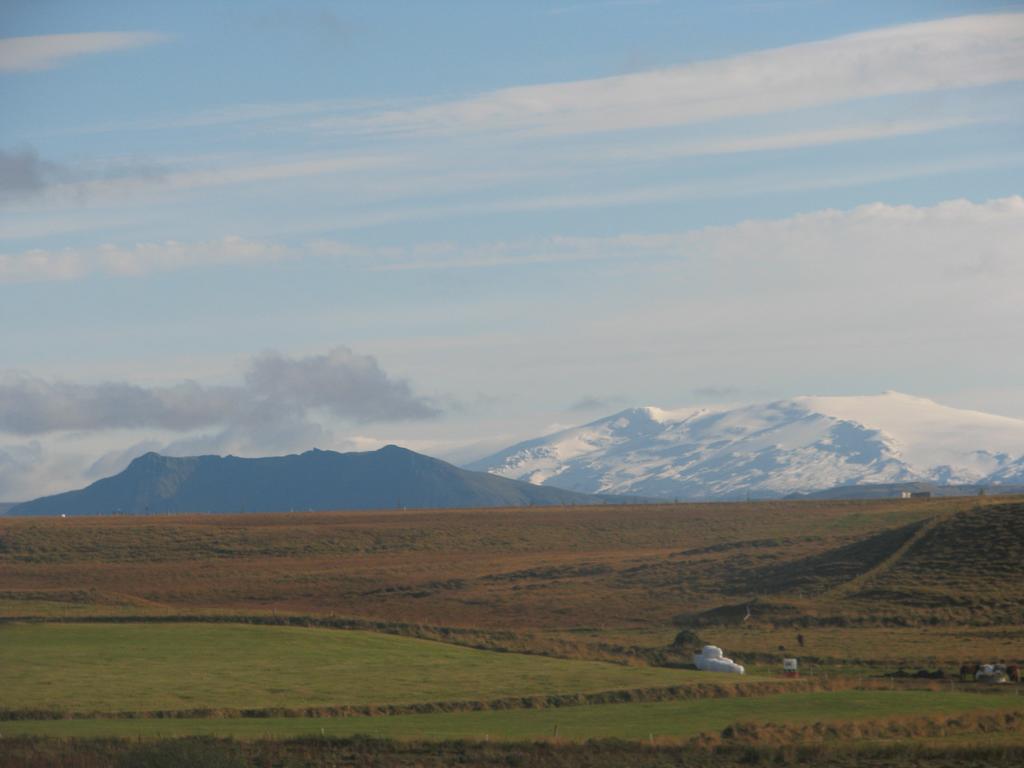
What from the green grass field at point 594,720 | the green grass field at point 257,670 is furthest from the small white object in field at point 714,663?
the green grass field at point 594,720

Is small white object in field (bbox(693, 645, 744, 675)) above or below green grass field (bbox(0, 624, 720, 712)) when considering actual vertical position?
below

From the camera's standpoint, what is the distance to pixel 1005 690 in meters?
49.3

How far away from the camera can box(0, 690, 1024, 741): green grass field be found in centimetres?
4012

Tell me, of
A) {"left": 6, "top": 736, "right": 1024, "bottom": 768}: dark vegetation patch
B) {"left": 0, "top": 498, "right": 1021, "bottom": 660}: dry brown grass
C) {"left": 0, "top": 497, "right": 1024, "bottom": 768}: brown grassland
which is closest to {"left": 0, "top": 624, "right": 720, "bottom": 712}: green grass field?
{"left": 0, "top": 497, "right": 1024, "bottom": 768}: brown grassland

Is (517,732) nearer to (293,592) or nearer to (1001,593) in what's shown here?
(1001,593)

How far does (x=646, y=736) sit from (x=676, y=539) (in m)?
96.0

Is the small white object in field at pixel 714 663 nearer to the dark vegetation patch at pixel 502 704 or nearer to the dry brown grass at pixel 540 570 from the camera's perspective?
the dark vegetation patch at pixel 502 704

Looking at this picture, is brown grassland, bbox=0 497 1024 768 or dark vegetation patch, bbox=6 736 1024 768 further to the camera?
brown grassland, bbox=0 497 1024 768

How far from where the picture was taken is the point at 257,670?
53.0 metres

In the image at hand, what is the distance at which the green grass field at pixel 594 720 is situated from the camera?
40.1m

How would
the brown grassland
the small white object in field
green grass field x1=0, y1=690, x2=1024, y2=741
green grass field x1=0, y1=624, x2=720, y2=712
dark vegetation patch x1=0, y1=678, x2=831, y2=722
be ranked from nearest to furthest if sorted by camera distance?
the brown grassland
green grass field x1=0, y1=690, x2=1024, y2=741
dark vegetation patch x1=0, y1=678, x2=831, y2=722
green grass field x1=0, y1=624, x2=720, y2=712
the small white object in field

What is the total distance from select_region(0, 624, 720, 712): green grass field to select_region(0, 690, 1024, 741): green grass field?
2.94 metres

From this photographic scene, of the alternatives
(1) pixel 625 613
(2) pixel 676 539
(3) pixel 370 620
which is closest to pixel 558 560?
(2) pixel 676 539

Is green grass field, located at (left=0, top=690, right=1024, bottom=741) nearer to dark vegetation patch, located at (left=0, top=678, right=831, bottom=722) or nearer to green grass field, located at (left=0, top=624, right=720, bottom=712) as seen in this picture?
dark vegetation patch, located at (left=0, top=678, right=831, bottom=722)
